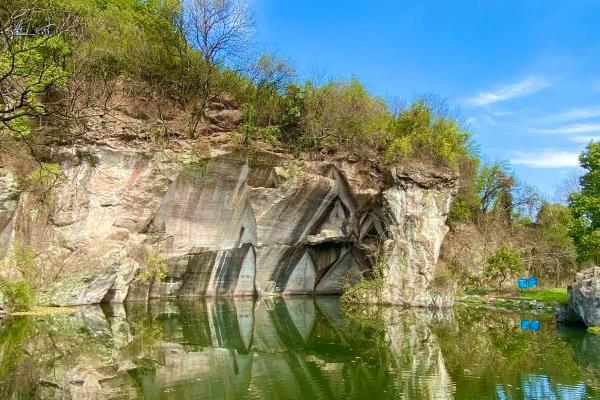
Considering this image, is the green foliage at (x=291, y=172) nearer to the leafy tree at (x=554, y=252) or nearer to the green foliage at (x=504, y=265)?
the green foliage at (x=504, y=265)

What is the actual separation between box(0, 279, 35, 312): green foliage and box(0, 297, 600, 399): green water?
174 centimetres

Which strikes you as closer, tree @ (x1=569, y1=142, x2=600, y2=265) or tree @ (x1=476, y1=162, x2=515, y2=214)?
tree @ (x1=569, y1=142, x2=600, y2=265)

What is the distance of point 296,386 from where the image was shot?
10508 mm

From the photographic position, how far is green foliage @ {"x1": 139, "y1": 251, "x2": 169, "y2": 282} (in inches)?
1008

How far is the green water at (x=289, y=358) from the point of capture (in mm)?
10102

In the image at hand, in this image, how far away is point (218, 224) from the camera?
2808 centimetres

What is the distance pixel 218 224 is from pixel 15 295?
10385 mm

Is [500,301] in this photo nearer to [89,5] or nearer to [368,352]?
[368,352]

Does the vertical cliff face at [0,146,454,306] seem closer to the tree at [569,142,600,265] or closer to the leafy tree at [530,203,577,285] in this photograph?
the tree at [569,142,600,265]

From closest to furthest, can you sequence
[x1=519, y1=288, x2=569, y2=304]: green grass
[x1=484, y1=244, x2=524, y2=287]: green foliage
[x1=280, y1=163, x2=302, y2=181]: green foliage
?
1. [x1=519, y1=288, x2=569, y2=304]: green grass
2. [x1=280, y1=163, x2=302, y2=181]: green foliage
3. [x1=484, y1=244, x2=524, y2=287]: green foliage

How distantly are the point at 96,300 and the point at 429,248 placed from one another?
50.3ft

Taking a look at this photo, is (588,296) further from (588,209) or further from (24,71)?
(24,71)

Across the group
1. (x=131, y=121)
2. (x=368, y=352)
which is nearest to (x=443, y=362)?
(x=368, y=352)

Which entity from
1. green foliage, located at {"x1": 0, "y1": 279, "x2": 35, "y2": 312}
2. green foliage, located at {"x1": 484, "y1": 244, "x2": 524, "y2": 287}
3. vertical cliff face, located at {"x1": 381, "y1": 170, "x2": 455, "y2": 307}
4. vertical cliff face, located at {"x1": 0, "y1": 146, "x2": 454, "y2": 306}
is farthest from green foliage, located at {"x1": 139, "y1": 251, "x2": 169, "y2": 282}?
green foliage, located at {"x1": 484, "y1": 244, "x2": 524, "y2": 287}
